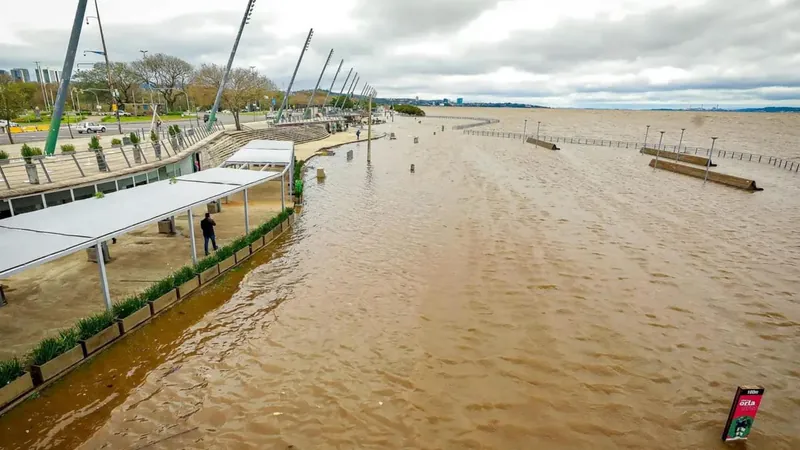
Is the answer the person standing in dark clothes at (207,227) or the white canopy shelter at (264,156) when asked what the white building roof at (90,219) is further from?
the white canopy shelter at (264,156)

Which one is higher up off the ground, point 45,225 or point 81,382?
point 45,225

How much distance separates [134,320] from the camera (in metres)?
10.5

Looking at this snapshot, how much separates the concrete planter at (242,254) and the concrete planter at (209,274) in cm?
134

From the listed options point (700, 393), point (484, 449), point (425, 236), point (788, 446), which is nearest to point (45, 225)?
point (484, 449)

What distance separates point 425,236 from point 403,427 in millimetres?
12741

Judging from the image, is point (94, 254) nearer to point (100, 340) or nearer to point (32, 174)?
point (32, 174)

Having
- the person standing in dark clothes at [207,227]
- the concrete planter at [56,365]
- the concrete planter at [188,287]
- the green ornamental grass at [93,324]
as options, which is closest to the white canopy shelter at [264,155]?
the person standing in dark clothes at [207,227]

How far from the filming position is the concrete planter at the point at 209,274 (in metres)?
13.3

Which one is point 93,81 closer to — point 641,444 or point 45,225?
point 45,225

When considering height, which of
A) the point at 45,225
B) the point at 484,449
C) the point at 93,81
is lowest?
the point at 484,449

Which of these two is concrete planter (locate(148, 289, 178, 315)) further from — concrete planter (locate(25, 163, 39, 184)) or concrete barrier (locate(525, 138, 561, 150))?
concrete barrier (locate(525, 138, 561, 150))

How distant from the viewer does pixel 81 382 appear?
8633 millimetres

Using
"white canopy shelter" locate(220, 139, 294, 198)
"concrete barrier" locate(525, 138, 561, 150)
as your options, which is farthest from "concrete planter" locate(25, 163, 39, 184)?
"concrete barrier" locate(525, 138, 561, 150)

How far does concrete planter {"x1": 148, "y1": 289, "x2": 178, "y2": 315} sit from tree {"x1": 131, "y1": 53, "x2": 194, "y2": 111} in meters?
73.2
